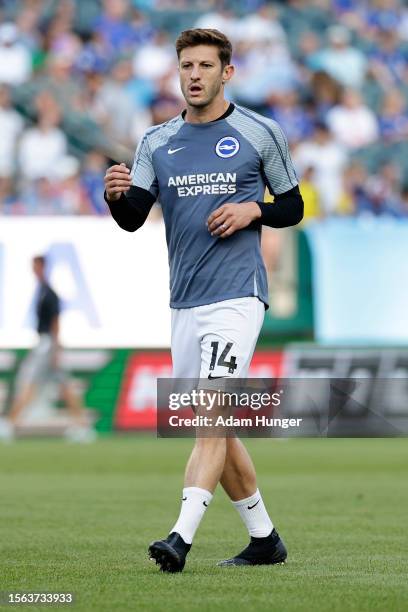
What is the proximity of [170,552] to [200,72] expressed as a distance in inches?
86.5

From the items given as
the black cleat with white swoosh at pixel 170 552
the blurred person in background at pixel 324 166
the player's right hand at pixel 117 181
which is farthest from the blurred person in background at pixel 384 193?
the black cleat with white swoosh at pixel 170 552

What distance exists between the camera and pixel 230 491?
7223 mm

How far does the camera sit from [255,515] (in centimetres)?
729

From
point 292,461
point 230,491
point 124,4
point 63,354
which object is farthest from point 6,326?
point 230,491

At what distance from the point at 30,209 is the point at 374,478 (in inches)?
315

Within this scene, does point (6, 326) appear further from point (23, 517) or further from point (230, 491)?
point (230, 491)

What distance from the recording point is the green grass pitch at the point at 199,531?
20.0 ft

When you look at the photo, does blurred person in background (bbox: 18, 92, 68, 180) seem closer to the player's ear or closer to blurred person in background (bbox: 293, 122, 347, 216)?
blurred person in background (bbox: 293, 122, 347, 216)

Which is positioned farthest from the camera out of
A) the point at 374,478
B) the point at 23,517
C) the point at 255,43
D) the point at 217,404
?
the point at 255,43

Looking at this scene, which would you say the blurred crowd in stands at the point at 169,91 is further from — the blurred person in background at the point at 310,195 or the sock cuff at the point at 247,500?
the sock cuff at the point at 247,500

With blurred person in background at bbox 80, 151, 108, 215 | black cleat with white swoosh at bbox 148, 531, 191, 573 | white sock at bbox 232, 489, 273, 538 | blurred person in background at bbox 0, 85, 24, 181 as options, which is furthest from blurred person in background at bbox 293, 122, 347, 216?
black cleat with white swoosh at bbox 148, 531, 191, 573

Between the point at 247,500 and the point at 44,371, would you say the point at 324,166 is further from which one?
the point at 247,500

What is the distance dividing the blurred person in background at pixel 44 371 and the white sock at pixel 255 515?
478 inches

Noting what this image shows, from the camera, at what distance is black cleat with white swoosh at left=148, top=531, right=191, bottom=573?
6613 mm
